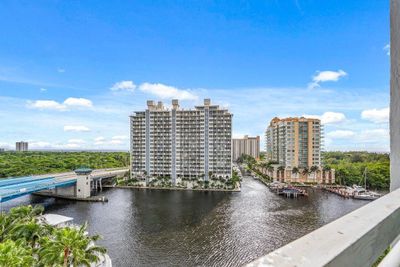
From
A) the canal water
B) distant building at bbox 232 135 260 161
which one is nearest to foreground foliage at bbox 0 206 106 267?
the canal water

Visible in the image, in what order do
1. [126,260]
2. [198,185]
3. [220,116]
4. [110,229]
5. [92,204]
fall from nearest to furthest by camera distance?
[126,260] → [110,229] → [92,204] → [198,185] → [220,116]

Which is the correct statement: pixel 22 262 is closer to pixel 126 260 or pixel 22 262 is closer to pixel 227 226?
pixel 126 260

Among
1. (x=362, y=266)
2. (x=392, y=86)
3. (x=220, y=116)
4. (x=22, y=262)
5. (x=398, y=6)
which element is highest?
(x=220, y=116)

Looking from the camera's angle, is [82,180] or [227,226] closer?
[227,226]

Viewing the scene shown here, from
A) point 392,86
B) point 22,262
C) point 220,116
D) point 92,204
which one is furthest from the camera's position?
point 220,116

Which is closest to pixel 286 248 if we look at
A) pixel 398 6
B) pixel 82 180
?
pixel 398 6

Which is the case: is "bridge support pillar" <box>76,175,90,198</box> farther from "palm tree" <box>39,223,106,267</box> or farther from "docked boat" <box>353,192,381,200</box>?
"docked boat" <box>353,192,381,200</box>

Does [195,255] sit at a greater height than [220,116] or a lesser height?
lesser
